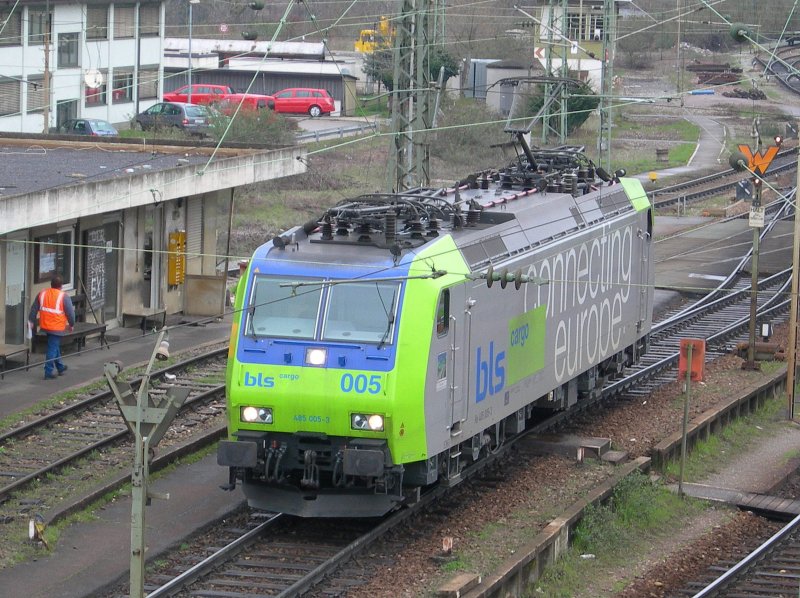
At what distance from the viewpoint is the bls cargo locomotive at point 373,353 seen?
1409 cm

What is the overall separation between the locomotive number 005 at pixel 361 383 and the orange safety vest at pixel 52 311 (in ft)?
28.8

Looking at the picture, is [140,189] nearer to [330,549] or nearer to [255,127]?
[330,549]

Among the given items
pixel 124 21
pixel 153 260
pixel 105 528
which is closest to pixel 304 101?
pixel 124 21

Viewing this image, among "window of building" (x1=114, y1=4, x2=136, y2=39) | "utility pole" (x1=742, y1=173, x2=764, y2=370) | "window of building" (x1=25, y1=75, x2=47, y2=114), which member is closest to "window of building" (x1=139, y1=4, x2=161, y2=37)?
"window of building" (x1=114, y1=4, x2=136, y2=39)

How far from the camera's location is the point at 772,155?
77.3 feet

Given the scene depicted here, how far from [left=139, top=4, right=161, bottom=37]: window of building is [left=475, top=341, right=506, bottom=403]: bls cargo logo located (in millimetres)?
47626

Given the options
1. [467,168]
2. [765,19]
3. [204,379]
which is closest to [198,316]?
[204,379]

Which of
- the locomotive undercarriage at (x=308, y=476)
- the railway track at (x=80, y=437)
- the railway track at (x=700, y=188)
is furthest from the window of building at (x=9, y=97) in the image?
the locomotive undercarriage at (x=308, y=476)

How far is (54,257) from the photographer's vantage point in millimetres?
24031

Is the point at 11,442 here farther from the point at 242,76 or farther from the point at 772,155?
the point at 242,76

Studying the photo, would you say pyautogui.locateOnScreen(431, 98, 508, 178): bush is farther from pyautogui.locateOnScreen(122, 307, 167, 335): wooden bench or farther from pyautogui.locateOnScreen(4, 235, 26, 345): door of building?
pyautogui.locateOnScreen(4, 235, 26, 345): door of building

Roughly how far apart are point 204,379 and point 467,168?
3046 centimetres

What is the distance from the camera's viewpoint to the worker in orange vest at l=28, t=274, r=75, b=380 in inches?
853

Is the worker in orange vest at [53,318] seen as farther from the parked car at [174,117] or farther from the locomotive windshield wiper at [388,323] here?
the parked car at [174,117]
